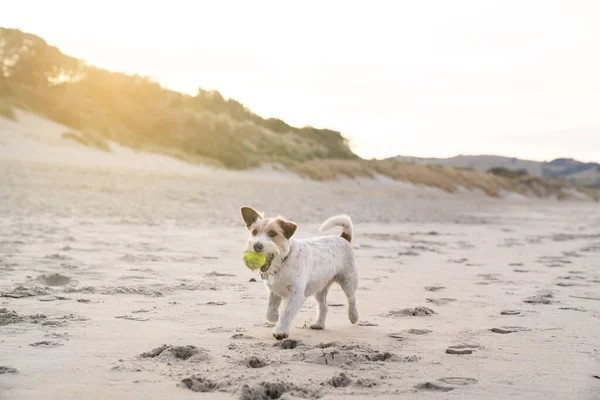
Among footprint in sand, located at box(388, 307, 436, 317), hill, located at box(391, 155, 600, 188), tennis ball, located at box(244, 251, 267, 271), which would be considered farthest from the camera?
hill, located at box(391, 155, 600, 188)

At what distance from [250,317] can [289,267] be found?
0.70 metres

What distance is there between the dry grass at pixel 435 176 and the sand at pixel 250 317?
1470 cm

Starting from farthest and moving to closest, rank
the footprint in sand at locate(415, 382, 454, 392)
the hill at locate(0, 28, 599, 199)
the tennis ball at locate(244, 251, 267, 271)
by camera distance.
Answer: the hill at locate(0, 28, 599, 199)
the tennis ball at locate(244, 251, 267, 271)
the footprint in sand at locate(415, 382, 454, 392)

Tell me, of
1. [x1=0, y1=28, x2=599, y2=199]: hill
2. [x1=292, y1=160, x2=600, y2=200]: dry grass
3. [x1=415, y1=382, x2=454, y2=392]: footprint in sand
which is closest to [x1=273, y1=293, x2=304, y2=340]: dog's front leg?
[x1=415, y1=382, x2=454, y2=392]: footprint in sand

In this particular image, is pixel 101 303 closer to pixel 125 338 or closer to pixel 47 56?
pixel 125 338

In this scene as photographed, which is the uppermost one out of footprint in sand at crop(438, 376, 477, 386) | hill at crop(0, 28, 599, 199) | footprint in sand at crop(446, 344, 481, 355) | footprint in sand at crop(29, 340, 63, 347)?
hill at crop(0, 28, 599, 199)

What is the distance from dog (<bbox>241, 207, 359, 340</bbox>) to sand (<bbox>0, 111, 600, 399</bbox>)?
16 cm

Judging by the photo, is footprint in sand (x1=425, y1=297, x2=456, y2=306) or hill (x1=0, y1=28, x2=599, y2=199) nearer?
footprint in sand (x1=425, y1=297, x2=456, y2=306)

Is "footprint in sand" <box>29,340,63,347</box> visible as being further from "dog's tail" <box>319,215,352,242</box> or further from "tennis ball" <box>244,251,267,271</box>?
"dog's tail" <box>319,215,352,242</box>

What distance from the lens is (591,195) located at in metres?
44.0

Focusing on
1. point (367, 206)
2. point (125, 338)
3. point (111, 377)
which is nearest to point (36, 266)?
point (125, 338)

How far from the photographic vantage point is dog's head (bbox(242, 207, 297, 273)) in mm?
4465

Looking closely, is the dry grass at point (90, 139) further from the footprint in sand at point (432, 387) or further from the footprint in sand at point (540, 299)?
the footprint in sand at point (432, 387)

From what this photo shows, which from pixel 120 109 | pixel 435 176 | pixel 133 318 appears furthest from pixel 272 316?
pixel 435 176
